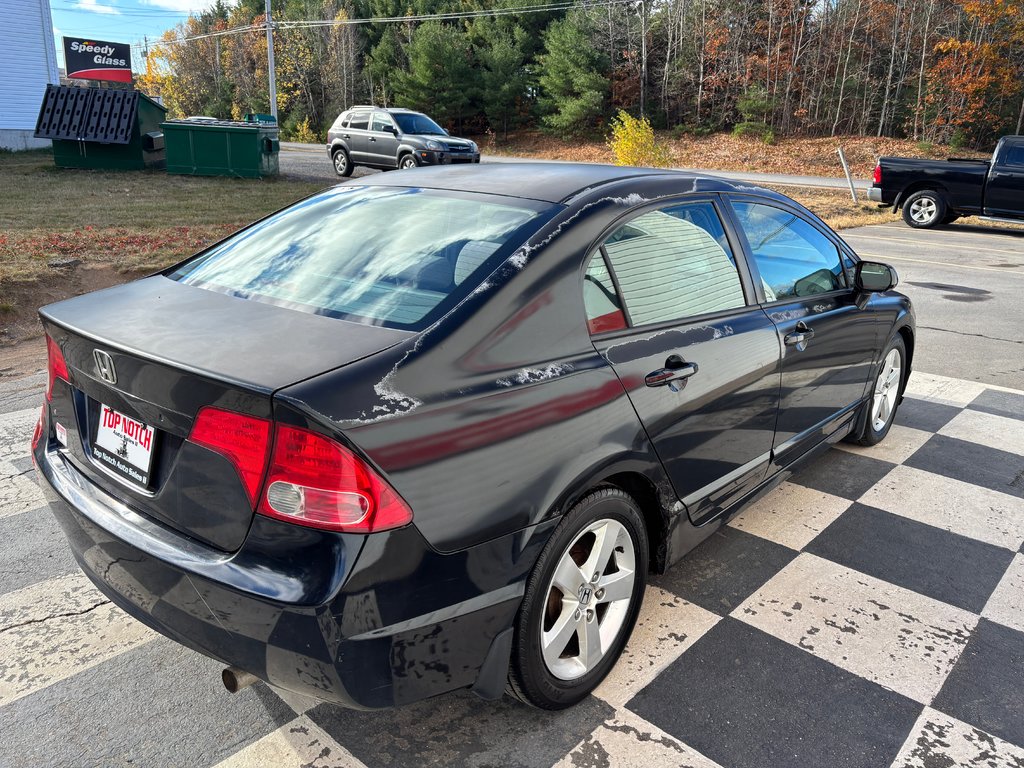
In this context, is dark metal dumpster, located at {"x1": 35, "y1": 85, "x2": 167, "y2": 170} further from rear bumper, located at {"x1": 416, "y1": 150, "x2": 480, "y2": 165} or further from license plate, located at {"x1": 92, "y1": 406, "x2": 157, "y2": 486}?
license plate, located at {"x1": 92, "y1": 406, "x2": 157, "y2": 486}

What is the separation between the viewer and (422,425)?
1.87 meters

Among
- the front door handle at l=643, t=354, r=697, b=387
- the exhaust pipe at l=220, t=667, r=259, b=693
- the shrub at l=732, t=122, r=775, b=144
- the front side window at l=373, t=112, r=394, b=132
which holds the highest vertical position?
the shrub at l=732, t=122, r=775, b=144

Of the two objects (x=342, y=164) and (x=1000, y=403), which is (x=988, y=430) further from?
(x=342, y=164)

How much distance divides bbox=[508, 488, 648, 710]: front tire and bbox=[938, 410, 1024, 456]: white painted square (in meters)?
3.35

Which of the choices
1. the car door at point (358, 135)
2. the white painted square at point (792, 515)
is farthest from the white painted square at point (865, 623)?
the car door at point (358, 135)

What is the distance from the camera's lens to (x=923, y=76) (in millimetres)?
36344

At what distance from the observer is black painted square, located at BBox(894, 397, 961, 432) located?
16.8 ft

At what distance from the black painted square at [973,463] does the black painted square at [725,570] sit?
154 centimetres

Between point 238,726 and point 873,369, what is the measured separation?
140 inches

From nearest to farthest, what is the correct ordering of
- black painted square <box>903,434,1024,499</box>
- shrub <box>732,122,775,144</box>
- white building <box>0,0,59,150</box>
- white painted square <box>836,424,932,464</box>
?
black painted square <box>903,434,1024,499</box>, white painted square <box>836,424,932,464</box>, white building <box>0,0,59,150</box>, shrub <box>732,122,775,144</box>

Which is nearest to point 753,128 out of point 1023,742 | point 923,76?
point 923,76

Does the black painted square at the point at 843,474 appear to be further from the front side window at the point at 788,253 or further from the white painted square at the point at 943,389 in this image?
the white painted square at the point at 943,389

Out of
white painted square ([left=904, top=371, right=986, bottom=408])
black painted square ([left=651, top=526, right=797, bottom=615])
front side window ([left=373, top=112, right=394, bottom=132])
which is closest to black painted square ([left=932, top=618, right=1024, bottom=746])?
black painted square ([left=651, top=526, right=797, bottom=615])

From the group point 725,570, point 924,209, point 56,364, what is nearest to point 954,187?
point 924,209
